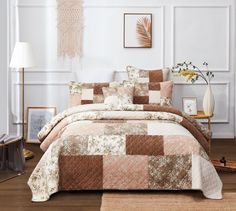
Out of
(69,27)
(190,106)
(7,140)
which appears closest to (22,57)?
(69,27)

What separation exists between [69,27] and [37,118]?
3.87ft

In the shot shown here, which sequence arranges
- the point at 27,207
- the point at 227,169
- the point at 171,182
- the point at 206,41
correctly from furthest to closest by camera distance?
1. the point at 206,41
2. the point at 227,169
3. the point at 171,182
4. the point at 27,207

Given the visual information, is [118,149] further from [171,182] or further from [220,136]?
[220,136]

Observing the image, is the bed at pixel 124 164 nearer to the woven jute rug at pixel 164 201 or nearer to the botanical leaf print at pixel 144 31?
the woven jute rug at pixel 164 201

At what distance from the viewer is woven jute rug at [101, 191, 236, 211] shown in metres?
3.47

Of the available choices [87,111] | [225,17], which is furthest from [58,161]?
[225,17]

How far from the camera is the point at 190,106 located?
6156 millimetres

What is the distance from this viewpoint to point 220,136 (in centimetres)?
663

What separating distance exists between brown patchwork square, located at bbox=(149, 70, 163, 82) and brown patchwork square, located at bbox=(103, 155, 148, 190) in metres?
2.29

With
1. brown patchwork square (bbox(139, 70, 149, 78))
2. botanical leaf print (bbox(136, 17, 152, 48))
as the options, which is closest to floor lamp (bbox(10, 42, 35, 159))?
brown patchwork square (bbox(139, 70, 149, 78))

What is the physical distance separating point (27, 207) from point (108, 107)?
1.60 metres

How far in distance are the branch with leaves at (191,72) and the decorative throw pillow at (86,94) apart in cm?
106

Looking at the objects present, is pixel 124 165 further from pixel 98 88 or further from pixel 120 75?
pixel 120 75

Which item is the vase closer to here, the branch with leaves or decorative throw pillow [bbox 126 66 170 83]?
the branch with leaves
